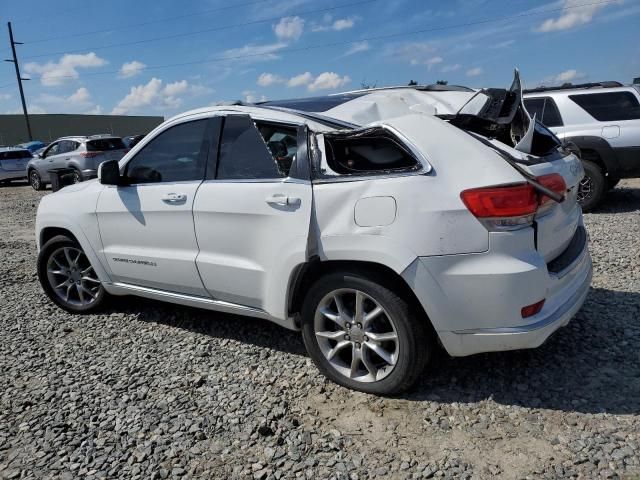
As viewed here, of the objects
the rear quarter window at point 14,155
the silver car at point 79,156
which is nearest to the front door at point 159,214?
the silver car at point 79,156

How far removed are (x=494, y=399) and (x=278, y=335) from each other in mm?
1690

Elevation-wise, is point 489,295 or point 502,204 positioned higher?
point 502,204

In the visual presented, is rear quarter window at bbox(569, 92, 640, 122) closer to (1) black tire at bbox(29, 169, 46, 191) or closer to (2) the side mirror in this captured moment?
(2) the side mirror

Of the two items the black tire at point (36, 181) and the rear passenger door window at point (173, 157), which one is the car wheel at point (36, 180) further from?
the rear passenger door window at point (173, 157)

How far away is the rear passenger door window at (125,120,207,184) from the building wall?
51260mm

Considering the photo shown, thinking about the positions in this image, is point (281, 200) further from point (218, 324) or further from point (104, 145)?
point (104, 145)

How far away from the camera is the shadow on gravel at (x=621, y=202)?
8117 mm

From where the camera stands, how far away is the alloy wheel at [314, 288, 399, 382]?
2.90 metres

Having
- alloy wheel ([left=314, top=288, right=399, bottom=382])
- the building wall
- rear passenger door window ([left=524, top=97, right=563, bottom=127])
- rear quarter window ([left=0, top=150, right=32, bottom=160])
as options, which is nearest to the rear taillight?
alloy wheel ([left=314, top=288, right=399, bottom=382])

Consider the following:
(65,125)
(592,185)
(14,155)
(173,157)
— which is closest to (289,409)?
(173,157)

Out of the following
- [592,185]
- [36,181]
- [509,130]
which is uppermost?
[509,130]

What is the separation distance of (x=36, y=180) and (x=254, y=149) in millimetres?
16962

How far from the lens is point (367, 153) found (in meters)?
2.89

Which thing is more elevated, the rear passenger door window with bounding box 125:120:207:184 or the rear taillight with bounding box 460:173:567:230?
the rear passenger door window with bounding box 125:120:207:184
